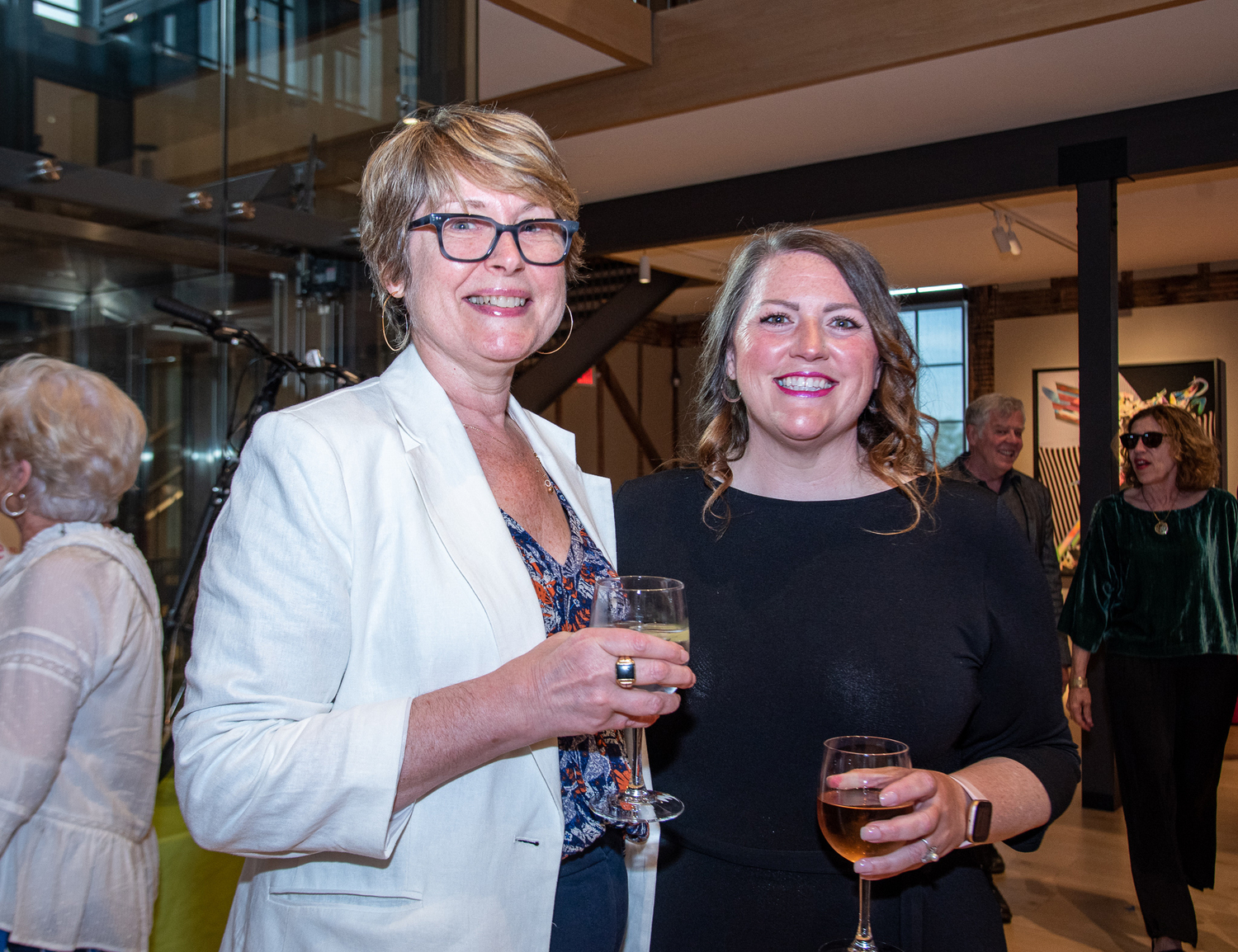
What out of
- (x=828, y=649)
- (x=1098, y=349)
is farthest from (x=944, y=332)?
(x=828, y=649)

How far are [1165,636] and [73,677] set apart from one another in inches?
151

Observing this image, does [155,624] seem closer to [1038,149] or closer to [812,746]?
[812,746]

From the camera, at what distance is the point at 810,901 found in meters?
1.40

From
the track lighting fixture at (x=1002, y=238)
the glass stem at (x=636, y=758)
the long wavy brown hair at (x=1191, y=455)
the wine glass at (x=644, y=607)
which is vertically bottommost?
Result: the glass stem at (x=636, y=758)

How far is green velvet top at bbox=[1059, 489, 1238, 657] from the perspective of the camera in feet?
12.8

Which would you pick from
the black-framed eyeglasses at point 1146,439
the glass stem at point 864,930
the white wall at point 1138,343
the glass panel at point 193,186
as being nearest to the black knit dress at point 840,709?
the glass stem at point 864,930

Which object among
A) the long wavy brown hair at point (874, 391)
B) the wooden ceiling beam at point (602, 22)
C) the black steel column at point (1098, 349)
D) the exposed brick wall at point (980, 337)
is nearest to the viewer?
the long wavy brown hair at point (874, 391)

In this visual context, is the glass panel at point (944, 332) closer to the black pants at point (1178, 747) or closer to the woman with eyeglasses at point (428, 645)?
the black pants at point (1178, 747)

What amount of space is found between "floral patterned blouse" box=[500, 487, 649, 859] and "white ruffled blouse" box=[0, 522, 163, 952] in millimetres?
916

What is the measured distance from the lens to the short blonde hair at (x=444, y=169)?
52.8 inches

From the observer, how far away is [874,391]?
5.54 ft

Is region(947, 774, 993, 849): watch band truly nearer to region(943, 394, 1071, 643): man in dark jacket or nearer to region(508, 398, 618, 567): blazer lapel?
region(508, 398, 618, 567): blazer lapel

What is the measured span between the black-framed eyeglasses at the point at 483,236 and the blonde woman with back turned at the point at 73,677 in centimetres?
100

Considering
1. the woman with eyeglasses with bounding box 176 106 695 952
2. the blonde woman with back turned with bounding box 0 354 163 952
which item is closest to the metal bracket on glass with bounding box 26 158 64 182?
the blonde woman with back turned with bounding box 0 354 163 952
